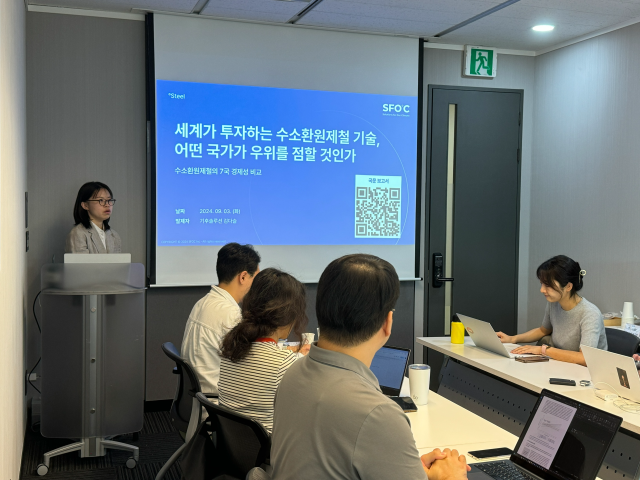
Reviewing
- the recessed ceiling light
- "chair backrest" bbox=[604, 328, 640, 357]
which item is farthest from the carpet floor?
the recessed ceiling light

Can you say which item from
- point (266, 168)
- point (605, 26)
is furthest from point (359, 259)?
point (605, 26)

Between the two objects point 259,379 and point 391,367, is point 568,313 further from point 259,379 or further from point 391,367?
point 259,379

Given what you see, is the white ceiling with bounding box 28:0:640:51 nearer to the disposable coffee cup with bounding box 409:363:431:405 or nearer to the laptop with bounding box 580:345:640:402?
the laptop with bounding box 580:345:640:402

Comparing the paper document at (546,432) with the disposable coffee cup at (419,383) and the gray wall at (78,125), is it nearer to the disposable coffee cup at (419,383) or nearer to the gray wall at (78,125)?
the disposable coffee cup at (419,383)

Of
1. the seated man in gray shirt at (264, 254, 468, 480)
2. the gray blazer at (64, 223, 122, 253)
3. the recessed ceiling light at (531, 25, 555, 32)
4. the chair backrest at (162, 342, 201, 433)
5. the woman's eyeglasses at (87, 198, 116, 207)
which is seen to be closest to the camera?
the seated man in gray shirt at (264, 254, 468, 480)

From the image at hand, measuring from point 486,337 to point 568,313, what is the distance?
1.75 ft

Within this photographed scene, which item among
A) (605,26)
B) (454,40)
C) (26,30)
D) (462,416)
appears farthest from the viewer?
(454,40)

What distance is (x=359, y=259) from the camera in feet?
4.86

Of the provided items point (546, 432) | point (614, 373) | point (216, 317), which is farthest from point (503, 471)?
point (216, 317)

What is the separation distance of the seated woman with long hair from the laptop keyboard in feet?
2.44

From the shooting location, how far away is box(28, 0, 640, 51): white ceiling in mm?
4324

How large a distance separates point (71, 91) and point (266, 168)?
4.86 feet

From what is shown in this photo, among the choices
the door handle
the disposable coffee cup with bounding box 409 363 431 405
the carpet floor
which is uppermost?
the door handle

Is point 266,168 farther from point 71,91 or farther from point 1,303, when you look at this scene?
point 1,303
